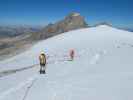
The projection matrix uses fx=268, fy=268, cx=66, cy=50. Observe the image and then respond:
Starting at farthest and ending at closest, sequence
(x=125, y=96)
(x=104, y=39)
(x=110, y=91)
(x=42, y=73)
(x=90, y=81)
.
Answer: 1. (x=104, y=39)
2. (x=42, y=73)
3. (x=90, y=81)
4. (x=110, y=91)
5. (x=125, y=96)

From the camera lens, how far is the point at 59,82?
50.8 ft

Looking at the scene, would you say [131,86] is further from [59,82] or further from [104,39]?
[104,39]

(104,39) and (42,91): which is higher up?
(104,39)

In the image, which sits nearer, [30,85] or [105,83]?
[105,83]

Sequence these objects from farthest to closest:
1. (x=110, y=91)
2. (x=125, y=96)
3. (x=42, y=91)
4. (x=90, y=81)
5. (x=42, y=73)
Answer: (x=42, y=73)
(x=90, y=81)
(x=42, y=91)
(x=110, y=91)
(x=125, y=96)

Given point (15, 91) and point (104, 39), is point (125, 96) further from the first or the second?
point (104, 39)

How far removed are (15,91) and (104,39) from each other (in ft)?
115

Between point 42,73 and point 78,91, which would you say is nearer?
point 78,91

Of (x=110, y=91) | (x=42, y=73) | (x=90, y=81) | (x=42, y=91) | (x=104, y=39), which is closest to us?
(x=110, y=91)

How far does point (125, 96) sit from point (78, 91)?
241 centimetres

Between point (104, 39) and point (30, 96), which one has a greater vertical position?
point (104, 39)

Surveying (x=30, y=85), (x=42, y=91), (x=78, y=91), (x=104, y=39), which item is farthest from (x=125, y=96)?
(x=104, y=39)

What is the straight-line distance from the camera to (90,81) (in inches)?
580

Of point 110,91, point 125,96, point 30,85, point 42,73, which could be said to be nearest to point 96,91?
point 110,91
